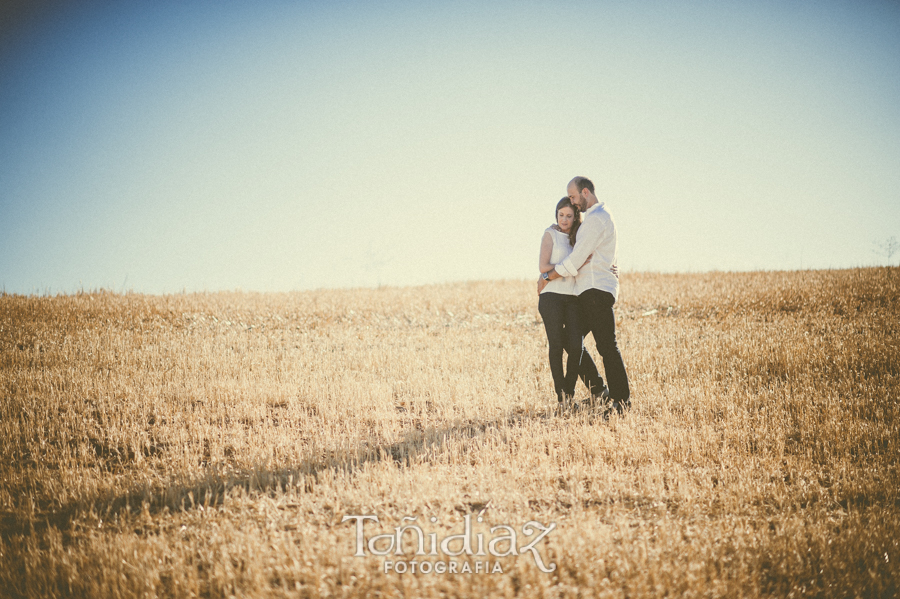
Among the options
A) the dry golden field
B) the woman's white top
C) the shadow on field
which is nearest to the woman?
the woman's white top

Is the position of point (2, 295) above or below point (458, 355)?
above

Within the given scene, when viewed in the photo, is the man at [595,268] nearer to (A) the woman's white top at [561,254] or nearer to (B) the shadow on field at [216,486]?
(A) the woman's white top at [561,254]

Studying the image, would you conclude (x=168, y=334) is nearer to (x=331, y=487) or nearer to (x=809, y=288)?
(x=331, y=487)

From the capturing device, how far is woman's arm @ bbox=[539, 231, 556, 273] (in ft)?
18.1

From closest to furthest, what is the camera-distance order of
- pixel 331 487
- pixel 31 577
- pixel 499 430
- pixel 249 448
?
1. pixel 31 577
2. pixel 331 487
3. pixel 249 448
4. pixel 499 430

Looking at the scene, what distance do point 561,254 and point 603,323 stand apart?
1.02 m

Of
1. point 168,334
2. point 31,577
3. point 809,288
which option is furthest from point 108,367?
point 809,288

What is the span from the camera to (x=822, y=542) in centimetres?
311

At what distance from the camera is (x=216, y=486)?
4270 mm

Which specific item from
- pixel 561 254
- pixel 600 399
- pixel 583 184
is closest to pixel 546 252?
pixel 561 254

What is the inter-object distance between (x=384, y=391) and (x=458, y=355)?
2851 mm

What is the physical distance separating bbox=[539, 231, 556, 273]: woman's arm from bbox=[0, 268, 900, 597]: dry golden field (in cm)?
207

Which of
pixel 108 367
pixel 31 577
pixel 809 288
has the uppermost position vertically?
pixel 809 288

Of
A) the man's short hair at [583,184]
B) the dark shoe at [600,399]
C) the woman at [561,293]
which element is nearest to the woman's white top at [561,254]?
the woman at [561,293]
